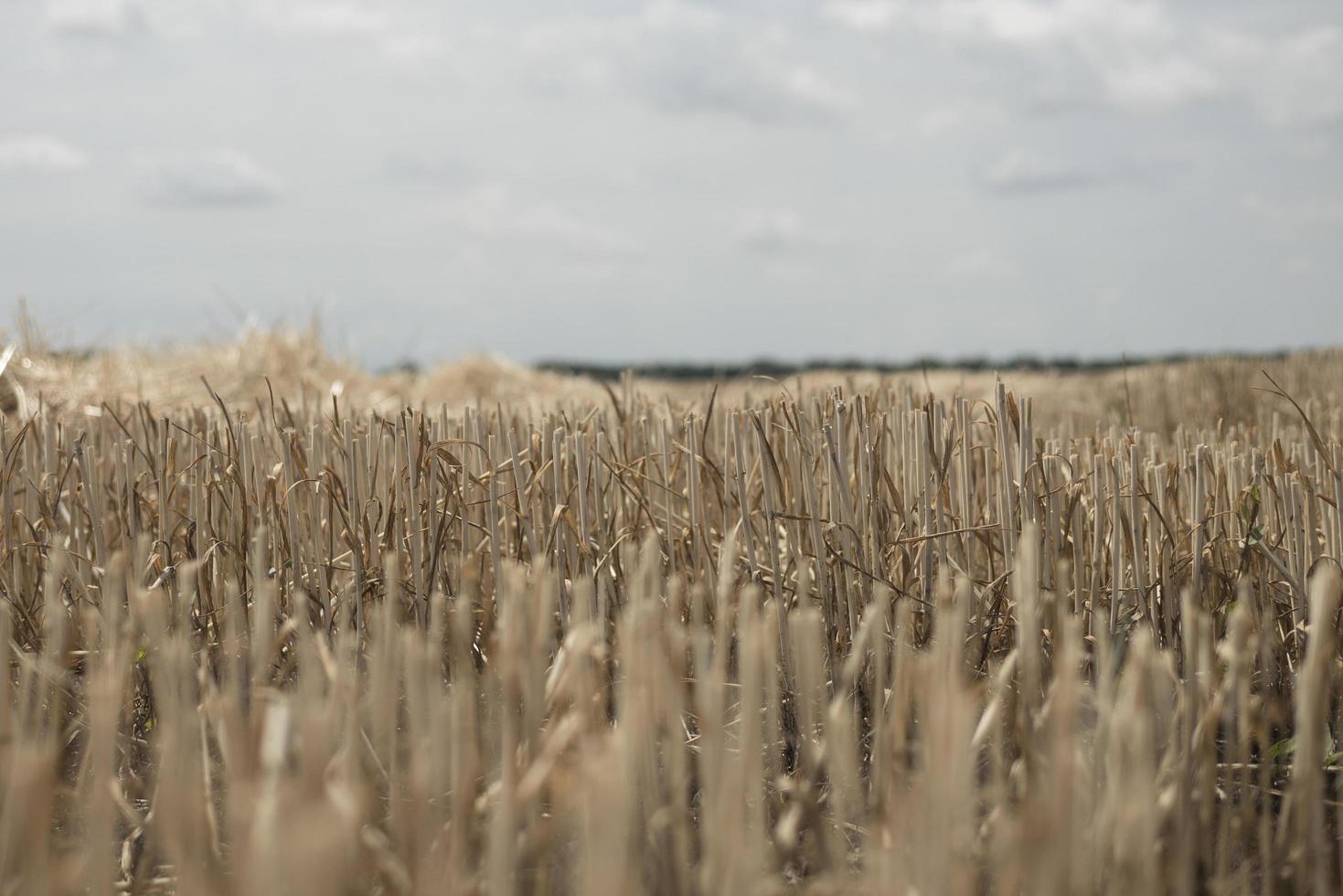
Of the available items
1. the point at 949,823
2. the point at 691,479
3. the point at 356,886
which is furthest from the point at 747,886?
the point at 691,479

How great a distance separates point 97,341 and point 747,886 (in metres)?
6.00

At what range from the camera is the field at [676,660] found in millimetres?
999

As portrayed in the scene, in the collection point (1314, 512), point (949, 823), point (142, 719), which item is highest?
point (1314, 512)

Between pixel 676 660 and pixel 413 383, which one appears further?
pixel 413 383

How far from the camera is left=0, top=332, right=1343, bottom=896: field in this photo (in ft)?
3.28

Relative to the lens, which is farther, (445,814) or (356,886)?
(445,814)

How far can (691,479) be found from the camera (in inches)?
79.3

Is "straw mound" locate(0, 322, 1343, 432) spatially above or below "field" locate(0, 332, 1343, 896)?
above

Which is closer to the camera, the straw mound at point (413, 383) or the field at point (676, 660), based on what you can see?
the field at point (676, 660)

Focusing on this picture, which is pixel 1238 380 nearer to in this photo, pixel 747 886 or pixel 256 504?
pixel 256 504

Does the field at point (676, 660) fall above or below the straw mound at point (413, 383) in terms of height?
below

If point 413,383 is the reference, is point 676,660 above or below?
below

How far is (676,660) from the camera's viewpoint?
1.21 meters

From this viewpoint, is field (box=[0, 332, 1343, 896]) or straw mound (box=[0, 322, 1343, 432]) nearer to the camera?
field (box=[0, 332, 1343, 896])
